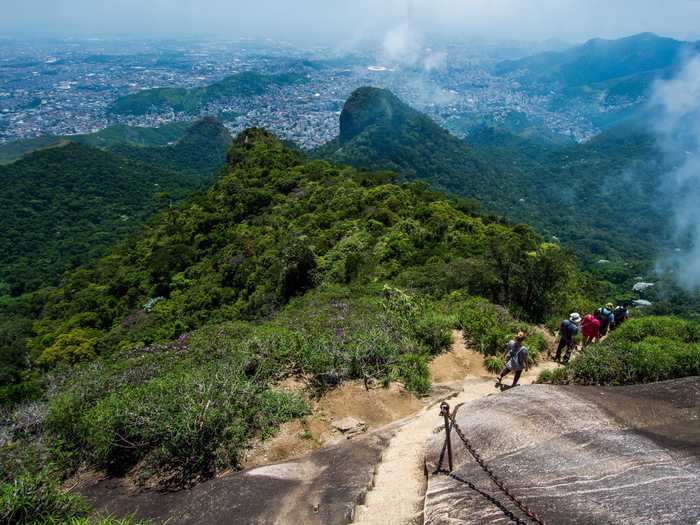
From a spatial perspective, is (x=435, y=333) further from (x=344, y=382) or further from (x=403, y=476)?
(x=403, y=476)

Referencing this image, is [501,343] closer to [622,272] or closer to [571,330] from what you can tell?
[571,330]

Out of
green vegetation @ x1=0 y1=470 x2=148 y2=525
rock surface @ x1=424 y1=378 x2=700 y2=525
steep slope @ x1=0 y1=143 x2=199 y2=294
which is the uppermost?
rock surface @ x1=424 y1=378 x2=700 y2=525

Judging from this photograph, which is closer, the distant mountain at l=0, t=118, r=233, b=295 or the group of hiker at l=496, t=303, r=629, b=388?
the group of hiker at l=496, t=303, r=629, b=388

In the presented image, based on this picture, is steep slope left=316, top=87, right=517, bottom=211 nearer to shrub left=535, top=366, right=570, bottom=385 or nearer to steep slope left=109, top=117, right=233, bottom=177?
steep slope left=109, top=117, right=233, bottom=177

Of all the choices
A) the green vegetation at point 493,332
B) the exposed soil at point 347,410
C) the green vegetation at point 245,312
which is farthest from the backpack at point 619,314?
the exposed soil at point 347,410

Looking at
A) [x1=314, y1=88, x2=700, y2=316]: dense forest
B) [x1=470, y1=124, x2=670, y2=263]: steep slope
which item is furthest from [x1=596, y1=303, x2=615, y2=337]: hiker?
[x1=470, y1=124, x2=670, y2=263]: steep slope

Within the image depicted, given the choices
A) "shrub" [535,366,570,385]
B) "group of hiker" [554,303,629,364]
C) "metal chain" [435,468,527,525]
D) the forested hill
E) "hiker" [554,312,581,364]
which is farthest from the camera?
the forested hill

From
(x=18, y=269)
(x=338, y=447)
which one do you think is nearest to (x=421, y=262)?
(x=338, y=447)
